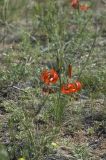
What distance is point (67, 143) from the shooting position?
3715 millimetres

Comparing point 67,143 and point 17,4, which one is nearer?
point 67,143

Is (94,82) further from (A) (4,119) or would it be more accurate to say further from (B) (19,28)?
(B) (19,28)

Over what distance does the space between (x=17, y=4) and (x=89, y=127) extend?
2.70 meters

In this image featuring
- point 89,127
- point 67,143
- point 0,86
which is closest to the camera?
point 67,143

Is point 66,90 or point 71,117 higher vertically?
point 66,90

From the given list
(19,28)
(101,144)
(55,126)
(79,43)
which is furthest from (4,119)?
(19,28)

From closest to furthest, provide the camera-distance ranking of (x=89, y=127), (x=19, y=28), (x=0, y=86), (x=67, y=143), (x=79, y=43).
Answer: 1. (x=67, y=143)
2. (x=89, y=127)
3. (x=0, y=86)
4. (x=79, y=43)
5. (x=19, y=28)

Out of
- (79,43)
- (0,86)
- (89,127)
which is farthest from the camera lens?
(79,43)

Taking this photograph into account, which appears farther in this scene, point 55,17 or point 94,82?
point 55,17

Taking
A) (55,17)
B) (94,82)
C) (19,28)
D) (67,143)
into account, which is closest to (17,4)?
(19,28)

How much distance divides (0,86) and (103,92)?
80 centimetres

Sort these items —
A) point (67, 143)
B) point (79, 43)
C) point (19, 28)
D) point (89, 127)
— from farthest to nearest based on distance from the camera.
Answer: point (19, 28) → point (79, 43) → point (89, 127) → point (67, 143)

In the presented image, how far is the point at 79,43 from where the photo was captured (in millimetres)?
5305

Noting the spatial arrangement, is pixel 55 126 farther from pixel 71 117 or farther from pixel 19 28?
pixel 19 28
